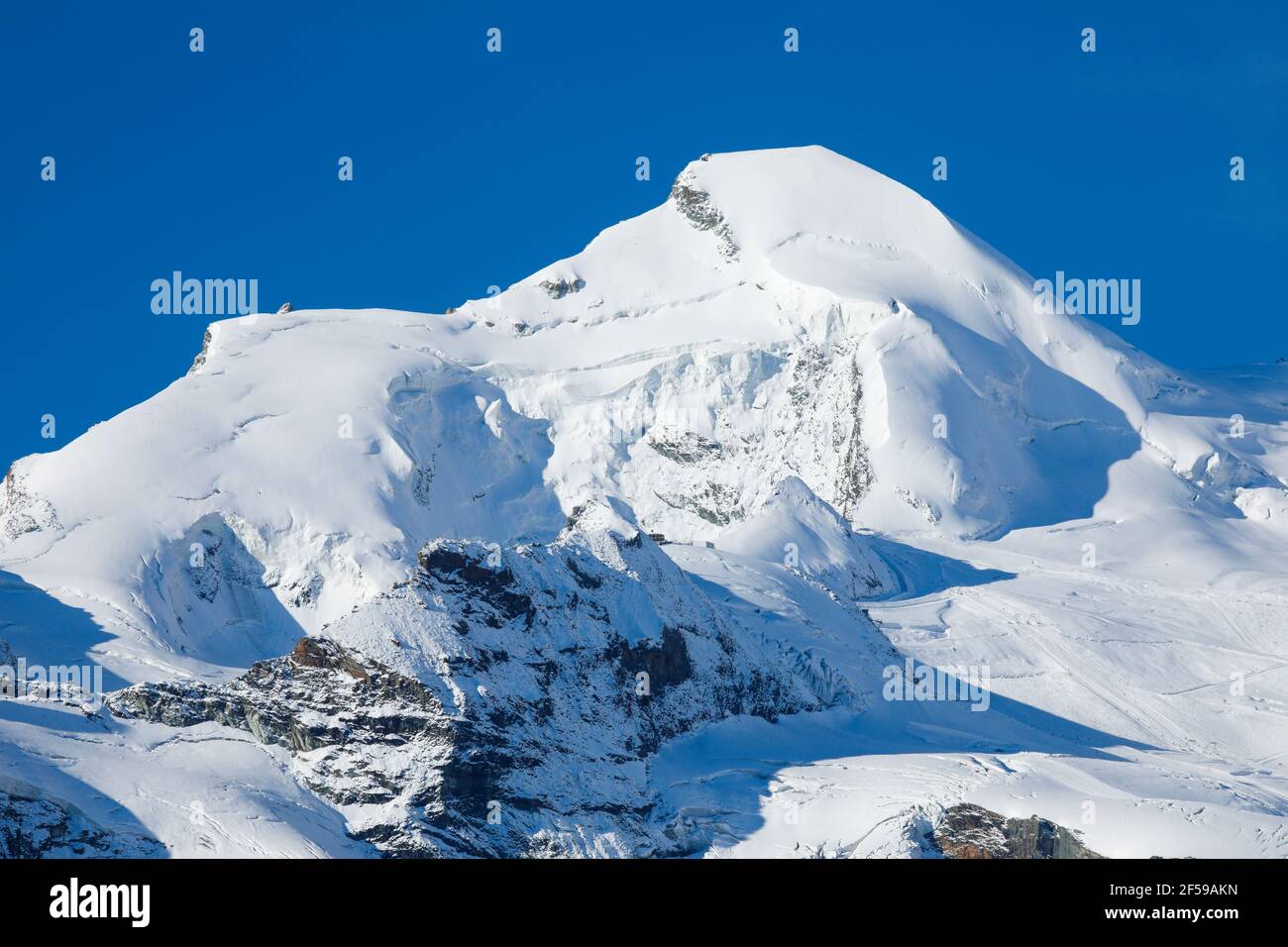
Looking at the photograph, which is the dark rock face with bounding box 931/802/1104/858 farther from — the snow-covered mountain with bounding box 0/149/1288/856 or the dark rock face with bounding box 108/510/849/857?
the dark rock face with bounding box 108/510/849/857

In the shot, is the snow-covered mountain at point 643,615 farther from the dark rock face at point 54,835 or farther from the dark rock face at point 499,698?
the dark rock face at point 54,835

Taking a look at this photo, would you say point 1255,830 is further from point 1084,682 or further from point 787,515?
point 787,515

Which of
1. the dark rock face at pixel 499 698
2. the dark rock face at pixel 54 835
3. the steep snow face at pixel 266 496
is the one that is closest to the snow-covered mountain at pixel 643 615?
the dark rock face at pixel 499 698

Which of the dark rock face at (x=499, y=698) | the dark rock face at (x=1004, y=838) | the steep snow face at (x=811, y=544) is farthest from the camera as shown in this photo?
the steep snow face at (x=811, y=544)

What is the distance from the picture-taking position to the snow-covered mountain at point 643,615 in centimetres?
11106

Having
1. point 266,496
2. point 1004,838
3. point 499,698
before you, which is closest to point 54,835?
point 499,698

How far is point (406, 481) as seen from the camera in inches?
7116

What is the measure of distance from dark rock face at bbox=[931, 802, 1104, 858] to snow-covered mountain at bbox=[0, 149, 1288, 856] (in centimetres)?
88

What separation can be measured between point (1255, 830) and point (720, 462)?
292ft

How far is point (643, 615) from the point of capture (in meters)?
126

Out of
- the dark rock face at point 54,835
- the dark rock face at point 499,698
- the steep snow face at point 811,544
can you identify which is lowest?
the dark rock face at point 54,835

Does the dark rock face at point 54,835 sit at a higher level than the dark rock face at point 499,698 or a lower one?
lower

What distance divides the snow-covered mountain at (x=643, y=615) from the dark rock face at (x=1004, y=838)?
2.89 ft

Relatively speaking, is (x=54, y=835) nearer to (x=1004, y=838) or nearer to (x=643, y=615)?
(x=643, y=615)
